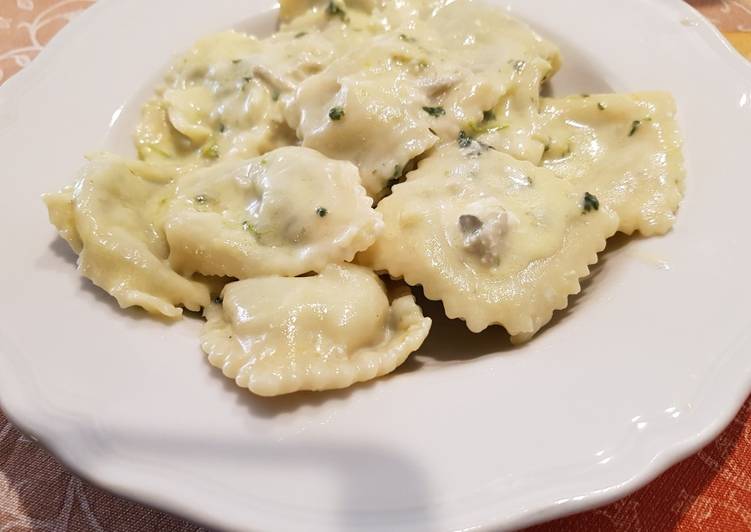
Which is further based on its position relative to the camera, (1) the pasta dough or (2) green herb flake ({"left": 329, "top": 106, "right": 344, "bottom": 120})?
(2) green herb flake ({"left": 329, "top": 106, "right": 344, "bottom": 120})

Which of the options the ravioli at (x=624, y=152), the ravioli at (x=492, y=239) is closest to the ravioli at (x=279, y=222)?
the ravioli at (x=492, y=239)

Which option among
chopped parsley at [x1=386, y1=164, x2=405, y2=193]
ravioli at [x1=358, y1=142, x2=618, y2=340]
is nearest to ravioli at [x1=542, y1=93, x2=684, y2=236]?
ravioli at [x1=358, y1=142, x2=618, y2=340]

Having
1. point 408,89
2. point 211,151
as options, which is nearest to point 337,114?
point 408,89

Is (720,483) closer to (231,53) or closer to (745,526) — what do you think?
(745,526)

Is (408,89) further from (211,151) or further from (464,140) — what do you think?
(211,151)

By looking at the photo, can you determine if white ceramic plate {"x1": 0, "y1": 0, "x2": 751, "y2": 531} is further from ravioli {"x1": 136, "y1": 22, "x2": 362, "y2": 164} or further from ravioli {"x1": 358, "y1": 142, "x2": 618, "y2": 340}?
ravioli {"x1": 136, "y1": 22, "x2": 362, "y2": 164}

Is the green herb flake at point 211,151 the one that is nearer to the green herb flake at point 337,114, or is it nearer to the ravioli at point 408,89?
the ravioli at point 408,89
